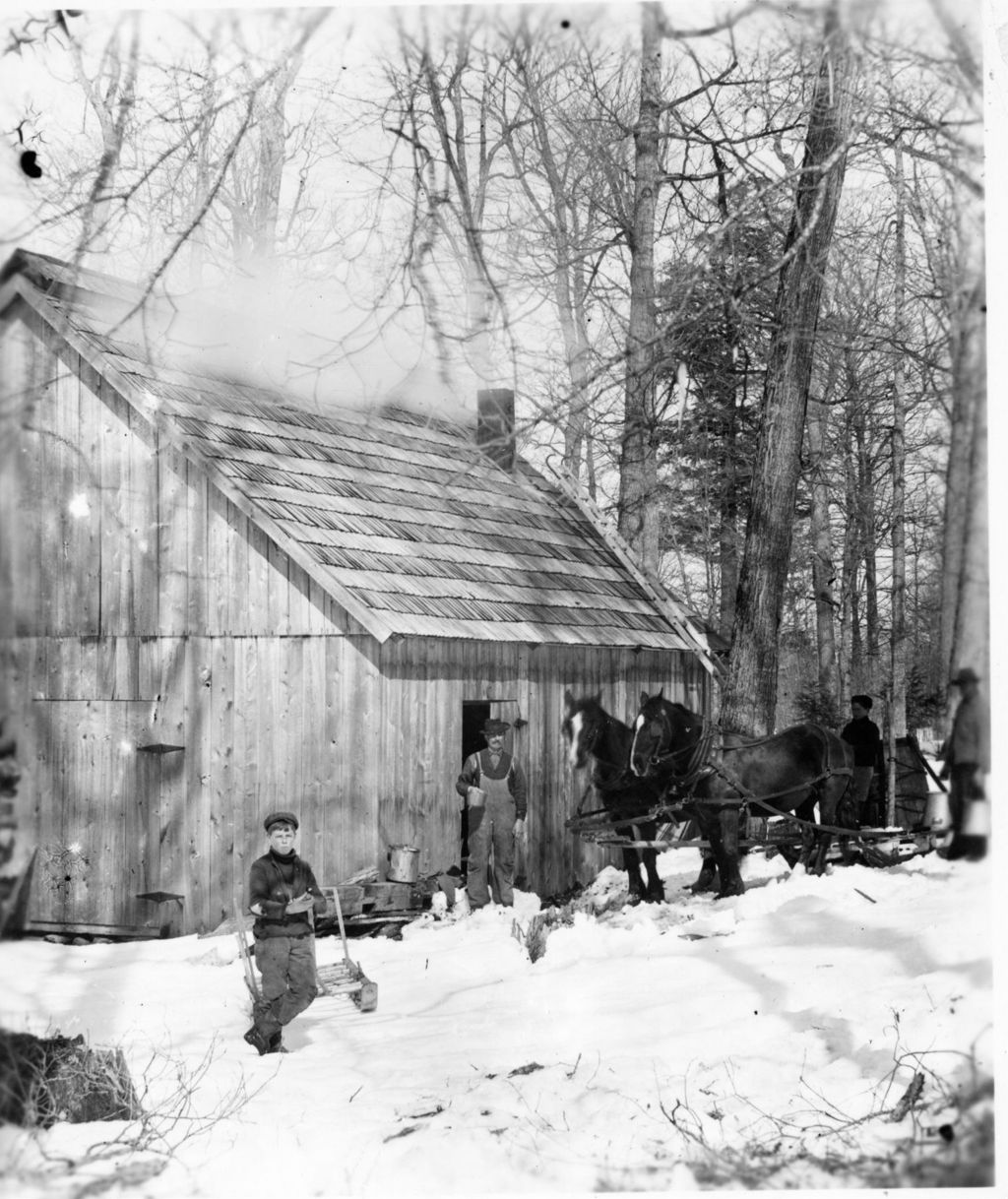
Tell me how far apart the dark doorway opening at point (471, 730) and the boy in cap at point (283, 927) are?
5.09 meters

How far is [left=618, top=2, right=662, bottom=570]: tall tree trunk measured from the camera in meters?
9.73

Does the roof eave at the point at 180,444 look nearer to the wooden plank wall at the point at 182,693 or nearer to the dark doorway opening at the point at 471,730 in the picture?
the wooden plank wall at the point at 182,693

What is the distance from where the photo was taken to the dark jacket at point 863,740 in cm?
1334

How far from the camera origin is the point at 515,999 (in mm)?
7648

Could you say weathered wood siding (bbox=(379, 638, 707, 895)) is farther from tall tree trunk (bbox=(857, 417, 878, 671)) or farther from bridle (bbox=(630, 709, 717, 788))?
tall tree trunk (bbox=(857, 417, 878, 671))

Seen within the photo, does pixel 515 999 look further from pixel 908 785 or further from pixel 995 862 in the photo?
pixel 908 785

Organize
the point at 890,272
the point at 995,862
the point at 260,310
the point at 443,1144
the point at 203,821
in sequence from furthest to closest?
the point at 890,272 → the point at 260,310 → the point at 203,821 → the point at 995,862 → the point at 443,1144

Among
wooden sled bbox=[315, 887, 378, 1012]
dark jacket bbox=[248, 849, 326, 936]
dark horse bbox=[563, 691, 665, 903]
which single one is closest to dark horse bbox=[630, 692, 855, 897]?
dark horse bbox=[563, 691, 665, 903]

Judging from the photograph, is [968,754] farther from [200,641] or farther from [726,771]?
[200,641]

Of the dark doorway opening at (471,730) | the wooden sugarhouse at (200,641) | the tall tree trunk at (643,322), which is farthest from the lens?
the dark doorway opening at (471,730)

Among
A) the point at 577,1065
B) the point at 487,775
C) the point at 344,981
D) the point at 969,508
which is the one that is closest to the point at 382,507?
the point at 487,775

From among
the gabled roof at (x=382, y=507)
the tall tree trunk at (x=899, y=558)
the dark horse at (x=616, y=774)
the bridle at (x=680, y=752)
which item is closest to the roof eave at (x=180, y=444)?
the gabled roof at (x=382, y=507)

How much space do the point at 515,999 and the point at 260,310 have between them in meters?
8.70

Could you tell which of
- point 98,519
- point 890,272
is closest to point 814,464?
point 890,272
